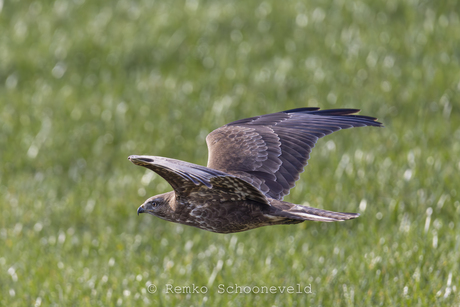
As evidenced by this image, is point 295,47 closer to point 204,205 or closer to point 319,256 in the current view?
point 319,256

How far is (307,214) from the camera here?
441 cm

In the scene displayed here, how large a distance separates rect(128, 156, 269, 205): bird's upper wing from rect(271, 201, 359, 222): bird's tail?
136 mm

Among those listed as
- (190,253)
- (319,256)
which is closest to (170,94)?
(190,253)

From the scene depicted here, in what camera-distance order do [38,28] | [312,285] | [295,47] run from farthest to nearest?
[38,28]
[295,47]
[312,285]

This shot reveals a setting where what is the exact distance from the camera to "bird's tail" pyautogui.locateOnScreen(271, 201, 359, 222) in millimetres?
4164

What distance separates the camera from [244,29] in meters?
12.9

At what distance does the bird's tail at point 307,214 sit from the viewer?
4.16m

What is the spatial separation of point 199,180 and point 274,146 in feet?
5.68

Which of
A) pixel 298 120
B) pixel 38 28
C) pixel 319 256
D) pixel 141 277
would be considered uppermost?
pixel 38 28

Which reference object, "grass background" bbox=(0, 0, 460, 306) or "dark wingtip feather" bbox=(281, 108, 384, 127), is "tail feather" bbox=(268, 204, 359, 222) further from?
"grass background" bbox=(0, 0, 460, 306)

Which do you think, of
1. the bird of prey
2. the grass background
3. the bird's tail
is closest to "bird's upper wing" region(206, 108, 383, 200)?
the bird of prey

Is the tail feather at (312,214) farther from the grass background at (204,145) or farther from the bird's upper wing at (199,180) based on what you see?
the grass background at (204,145)

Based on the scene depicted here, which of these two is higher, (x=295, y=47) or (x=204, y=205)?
(x=295, y=47)

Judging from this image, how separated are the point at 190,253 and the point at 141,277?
2.80ft
